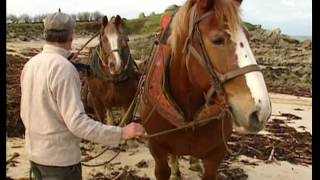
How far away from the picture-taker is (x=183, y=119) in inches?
117

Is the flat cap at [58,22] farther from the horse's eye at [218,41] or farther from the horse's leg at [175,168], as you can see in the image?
the horse's leg at [175,168]

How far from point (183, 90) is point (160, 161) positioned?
0.72 meters

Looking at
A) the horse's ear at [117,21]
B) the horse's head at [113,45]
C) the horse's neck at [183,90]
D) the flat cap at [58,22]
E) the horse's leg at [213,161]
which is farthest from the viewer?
the horse's ear at [117,21]

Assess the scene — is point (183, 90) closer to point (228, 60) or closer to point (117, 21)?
point (228, 60)

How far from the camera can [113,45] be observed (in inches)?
203

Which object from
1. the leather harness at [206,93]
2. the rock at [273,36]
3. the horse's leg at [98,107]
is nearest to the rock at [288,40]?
the rock at [273,36]

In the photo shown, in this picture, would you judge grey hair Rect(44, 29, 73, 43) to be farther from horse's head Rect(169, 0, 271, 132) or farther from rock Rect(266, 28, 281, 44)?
rock Rect(266, 28, 281, 44)

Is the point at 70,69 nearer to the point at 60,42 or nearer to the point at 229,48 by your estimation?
the point at 60,42

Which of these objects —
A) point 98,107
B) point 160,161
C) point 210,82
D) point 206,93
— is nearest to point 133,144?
point 98,107

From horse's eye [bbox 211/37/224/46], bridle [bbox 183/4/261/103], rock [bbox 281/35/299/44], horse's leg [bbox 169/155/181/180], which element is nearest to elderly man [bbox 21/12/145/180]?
bridle [bbox 183/4/261/103]

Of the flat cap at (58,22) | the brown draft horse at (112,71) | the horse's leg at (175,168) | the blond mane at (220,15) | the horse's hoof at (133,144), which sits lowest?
the horse's hoof at (133,144)

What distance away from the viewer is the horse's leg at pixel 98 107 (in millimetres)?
5824

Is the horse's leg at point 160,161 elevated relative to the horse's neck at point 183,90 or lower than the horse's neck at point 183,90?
lower

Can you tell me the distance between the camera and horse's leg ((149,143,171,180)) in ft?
10.9
